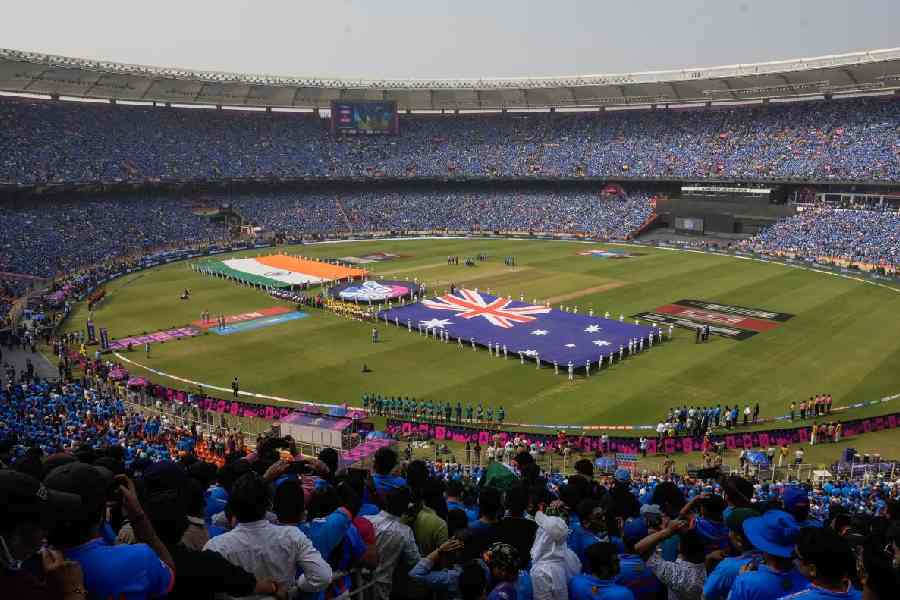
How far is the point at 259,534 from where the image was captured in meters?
5.64

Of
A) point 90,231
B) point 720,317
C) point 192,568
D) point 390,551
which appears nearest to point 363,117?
point 90,231

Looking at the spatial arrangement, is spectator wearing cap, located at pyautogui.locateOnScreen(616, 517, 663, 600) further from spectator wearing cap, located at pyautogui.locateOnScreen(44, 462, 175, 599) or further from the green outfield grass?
the green outfield grass

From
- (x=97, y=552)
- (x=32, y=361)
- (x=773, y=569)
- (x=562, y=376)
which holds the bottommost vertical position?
(x=32, y=361)

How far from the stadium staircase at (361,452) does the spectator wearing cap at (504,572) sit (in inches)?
576

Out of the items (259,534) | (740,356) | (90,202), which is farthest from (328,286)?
(259,534)

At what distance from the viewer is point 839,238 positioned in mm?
67688

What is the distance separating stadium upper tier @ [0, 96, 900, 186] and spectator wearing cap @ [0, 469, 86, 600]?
79008 millimetres

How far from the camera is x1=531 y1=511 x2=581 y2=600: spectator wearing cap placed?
6.17 metres

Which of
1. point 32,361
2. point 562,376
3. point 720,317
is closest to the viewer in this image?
point 562,376

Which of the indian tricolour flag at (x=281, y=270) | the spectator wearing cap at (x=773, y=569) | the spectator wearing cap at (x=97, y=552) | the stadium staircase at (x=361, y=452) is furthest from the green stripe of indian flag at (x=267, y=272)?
the spectator wearing cap at (x=773, y=569)

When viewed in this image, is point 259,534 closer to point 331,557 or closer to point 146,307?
point 331,557

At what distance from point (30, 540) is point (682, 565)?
5.78m

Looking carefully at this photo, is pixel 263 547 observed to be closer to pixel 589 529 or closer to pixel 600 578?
pixel 600 578

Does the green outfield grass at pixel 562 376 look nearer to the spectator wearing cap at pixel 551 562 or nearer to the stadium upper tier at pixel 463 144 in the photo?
the spectator wearing cap at pixel 551 562
